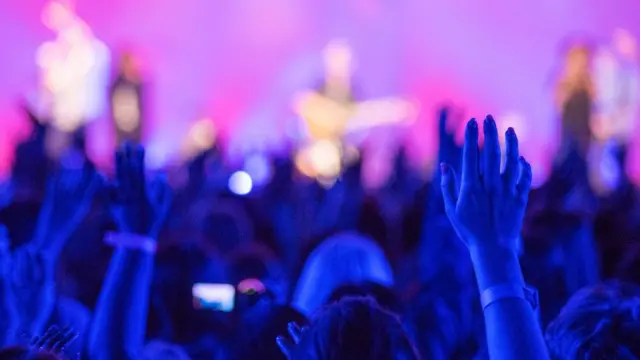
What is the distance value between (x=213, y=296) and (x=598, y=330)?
1.32m

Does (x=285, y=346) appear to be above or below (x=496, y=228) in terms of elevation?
below

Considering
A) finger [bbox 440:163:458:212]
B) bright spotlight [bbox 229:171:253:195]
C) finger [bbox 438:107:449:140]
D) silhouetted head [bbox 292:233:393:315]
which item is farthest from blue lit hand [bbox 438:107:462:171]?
bright spotlight [bbox 229:171:253:195]

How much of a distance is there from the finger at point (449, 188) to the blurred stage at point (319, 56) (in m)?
10.3

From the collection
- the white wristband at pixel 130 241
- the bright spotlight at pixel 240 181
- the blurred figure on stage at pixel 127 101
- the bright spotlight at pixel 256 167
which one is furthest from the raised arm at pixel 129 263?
the blurred figure on stage at pixel 127 101

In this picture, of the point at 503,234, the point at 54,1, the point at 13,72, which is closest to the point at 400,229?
the point at 503,234

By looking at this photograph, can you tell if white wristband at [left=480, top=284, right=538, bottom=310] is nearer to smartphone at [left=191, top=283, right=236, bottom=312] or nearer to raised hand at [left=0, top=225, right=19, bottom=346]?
raised hand at [left=0, top=225, right=19, bottom=346]

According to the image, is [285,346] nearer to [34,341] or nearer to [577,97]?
[34,341]

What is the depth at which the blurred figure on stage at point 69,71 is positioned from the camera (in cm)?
1087

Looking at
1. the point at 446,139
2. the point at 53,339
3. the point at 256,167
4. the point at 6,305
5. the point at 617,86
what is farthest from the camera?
the point at 617,86

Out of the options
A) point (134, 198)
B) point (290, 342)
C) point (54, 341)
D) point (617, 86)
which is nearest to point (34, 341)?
point (54, 341)

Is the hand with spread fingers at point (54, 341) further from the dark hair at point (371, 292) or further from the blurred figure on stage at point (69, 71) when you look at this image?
the blurred figure on stage at point (69, 71)

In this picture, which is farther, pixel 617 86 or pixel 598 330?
pixel 617 86

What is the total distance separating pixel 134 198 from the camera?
6.39 feet

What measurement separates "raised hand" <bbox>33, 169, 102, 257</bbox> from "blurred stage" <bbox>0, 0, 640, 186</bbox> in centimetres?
951
